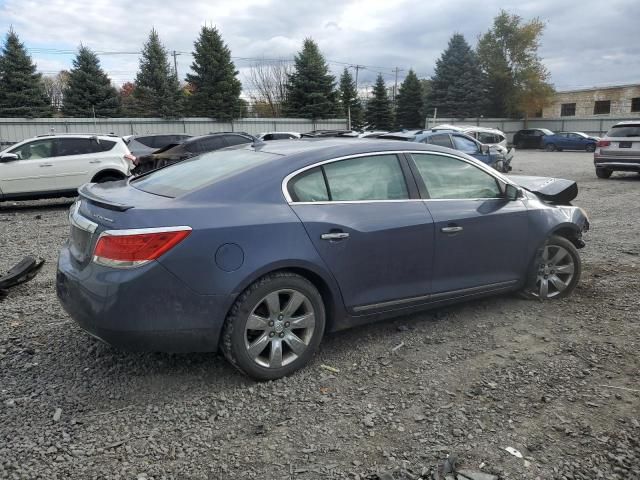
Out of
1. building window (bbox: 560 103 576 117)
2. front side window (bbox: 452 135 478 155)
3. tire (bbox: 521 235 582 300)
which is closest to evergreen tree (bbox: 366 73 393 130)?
building window (bbox: 560 103 576 117)

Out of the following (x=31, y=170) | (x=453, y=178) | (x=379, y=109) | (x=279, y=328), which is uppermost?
(x=379, y=109)

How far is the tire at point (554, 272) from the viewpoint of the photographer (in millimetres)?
4891

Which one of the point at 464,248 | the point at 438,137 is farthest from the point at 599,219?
the point at 464,248

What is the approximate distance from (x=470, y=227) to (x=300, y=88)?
38.8 metres

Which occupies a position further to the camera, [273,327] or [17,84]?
[17,84]

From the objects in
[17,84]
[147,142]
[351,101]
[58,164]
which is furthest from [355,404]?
[351,101]

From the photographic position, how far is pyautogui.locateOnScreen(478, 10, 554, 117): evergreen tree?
51156 mm

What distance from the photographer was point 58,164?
451 inches

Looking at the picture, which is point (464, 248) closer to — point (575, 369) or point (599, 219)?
point (575, 369)

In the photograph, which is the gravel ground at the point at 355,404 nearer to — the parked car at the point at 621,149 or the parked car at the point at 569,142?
the parked car at the point at 621,149

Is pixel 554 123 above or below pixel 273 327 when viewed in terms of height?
above

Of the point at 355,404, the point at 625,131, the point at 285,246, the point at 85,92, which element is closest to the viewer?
the point at 355,404

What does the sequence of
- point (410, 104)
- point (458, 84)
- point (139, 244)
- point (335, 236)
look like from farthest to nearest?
point (410, 104) → point (458, 84) → point (335, 236) → point (139, 244)

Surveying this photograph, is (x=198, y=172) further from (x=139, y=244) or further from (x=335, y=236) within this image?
(x=335, y=236)
